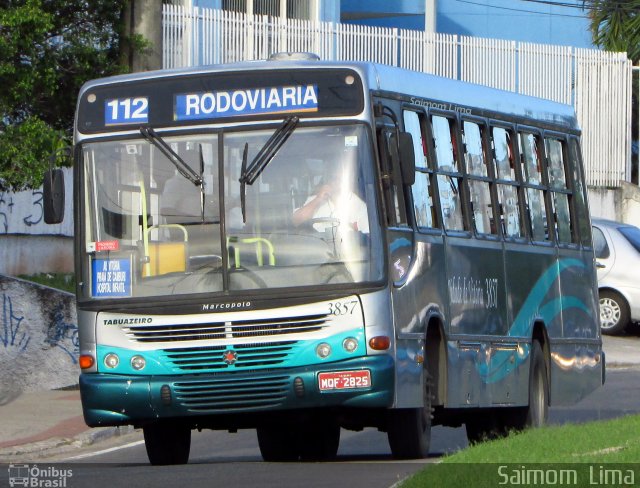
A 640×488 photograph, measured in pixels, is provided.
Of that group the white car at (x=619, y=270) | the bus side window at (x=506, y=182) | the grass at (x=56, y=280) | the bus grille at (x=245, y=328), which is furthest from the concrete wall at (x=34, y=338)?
the white car at (x=619, y=270)

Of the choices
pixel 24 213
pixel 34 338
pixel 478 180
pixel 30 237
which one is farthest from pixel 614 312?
pixel 478 180

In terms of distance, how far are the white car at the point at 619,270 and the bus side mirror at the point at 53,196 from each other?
50.1 feet

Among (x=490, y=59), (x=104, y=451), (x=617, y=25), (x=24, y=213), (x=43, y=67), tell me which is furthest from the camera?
(x=617, y=25)

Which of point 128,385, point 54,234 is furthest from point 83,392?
point 54,234

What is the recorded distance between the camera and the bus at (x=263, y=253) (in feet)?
34.9

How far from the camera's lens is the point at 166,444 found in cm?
1198

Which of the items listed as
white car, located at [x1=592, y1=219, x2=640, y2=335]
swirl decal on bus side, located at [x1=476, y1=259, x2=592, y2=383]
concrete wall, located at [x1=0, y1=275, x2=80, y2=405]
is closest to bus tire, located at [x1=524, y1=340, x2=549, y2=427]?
swirl decal on bus side, located at [x1=476, y1=259, x2=592, y2=383]

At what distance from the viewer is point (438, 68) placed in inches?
1182

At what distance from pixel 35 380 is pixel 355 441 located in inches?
224

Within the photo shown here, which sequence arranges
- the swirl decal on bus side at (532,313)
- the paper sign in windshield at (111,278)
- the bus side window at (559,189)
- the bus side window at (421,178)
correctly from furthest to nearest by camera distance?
the bus side window at (559,189)
the swirl decal on bus side at (532,313)
the bus side window at (421,178)
the paper sign in windshield at (111,278)

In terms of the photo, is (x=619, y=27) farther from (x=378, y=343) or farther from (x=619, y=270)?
(x=378, y=343)

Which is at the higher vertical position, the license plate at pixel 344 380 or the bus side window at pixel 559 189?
the bus side window at pixel 559 189

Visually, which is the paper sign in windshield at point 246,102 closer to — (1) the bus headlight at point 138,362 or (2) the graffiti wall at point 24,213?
(1) the bus headlight at point 138,362

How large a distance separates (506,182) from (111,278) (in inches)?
149
